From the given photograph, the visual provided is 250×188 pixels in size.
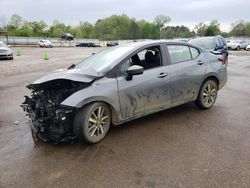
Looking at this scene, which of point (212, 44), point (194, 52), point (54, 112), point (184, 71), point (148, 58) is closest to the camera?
point (54, 112)

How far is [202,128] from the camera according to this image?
4891 millimetres

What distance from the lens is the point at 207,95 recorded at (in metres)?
5.99

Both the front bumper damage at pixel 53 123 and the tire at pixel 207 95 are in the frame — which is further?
the tire at pixel 207 95

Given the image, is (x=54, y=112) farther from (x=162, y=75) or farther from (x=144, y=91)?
(x=162, y=75)

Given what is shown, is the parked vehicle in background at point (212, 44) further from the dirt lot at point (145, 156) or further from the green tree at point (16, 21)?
the green tree at point (16, 21)

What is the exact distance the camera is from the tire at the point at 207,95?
5.86 meters

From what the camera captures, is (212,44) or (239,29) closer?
(212,44)

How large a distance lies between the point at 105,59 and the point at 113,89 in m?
0.88

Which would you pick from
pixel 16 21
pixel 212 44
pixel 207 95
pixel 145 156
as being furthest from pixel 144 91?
pixel 16 21

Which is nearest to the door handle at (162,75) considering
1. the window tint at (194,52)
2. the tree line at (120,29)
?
the window tint at (194,52)

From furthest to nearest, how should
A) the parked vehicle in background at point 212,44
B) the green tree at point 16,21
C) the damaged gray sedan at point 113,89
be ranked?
1. the green tree at point 16,21
2. the parked vehicle in background at point 212,44
3. the damaged gray sedan at point 113,89

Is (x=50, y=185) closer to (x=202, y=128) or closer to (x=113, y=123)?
(x=113, y=123)

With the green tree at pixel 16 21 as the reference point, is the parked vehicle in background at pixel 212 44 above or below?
below

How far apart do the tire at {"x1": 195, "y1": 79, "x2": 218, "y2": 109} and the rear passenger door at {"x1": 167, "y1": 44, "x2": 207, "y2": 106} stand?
0.21 meters
